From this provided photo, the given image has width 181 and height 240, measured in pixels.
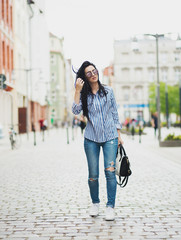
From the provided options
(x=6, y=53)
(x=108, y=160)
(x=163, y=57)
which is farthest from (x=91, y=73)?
(x=163, y=57)

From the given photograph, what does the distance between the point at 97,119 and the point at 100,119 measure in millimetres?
34

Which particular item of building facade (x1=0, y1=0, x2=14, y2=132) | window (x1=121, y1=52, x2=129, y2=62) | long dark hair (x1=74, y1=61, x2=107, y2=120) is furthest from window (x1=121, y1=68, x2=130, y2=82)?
long dark hair (x1=74, y1=61, x2=107, y2=120)

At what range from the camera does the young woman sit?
564 centimetres

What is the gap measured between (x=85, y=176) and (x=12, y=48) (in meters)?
31.9

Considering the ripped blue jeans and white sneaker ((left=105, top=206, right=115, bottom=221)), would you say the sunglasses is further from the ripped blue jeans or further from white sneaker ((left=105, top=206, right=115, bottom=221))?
white sneaker ((left=105, top=206, right=115, bottom=221))

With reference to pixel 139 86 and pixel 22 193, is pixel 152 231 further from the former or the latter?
pixel 139 86

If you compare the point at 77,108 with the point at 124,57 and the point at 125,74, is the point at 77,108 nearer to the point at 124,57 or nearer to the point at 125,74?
the point at 125,74

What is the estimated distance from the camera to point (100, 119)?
5672 millimetres

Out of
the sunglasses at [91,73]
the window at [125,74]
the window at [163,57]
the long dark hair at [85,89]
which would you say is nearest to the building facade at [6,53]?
the long dark hair at [85,89]

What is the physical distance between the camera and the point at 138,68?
9800 cm

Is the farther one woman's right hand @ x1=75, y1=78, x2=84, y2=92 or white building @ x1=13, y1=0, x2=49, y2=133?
white building @ x1=13, y1=0, x2=49, y2=133

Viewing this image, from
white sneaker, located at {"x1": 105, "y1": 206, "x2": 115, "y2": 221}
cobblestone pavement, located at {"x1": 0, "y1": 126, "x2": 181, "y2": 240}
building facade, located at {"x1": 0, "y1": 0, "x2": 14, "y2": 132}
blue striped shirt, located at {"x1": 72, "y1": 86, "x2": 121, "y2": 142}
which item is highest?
building facade, located at {"x1": 0, "y1": 0, "x2": 14, "y2": 132}

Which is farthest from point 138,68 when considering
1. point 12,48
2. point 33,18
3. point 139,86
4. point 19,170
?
point 19,170

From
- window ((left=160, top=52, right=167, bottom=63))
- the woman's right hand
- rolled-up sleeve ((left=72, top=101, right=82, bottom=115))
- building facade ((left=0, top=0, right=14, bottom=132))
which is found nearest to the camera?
the woman's right hand
